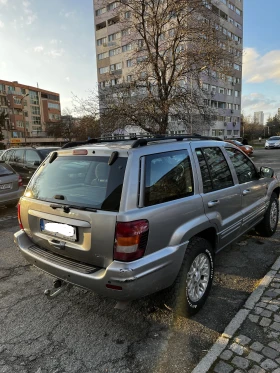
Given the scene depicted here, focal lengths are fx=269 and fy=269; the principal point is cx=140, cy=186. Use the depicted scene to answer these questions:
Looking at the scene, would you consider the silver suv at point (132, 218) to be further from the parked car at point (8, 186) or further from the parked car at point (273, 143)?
the parked car at point (273, 143)

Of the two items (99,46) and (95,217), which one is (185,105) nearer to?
(95,217)

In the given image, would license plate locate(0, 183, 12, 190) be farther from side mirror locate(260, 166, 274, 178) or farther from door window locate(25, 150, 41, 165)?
side mirror locate(260, 166, 274, 178)

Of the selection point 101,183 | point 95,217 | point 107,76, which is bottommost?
point 95,217

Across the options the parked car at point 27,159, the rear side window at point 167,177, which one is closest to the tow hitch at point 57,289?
the rear side window at point 167,177

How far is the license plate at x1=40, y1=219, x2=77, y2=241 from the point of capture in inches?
94.7

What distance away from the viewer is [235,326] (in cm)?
246

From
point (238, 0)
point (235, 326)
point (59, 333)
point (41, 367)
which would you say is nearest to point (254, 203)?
point (235, 326)

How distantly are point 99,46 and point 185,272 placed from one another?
2409 inches

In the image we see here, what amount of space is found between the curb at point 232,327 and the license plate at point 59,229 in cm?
143

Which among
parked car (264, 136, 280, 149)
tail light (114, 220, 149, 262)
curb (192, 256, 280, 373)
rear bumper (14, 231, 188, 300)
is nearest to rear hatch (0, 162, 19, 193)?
rear bumper (14, 231, 188, 300)

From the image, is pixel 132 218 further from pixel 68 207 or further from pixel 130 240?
pixel 68 207

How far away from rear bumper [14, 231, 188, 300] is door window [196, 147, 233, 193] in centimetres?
86

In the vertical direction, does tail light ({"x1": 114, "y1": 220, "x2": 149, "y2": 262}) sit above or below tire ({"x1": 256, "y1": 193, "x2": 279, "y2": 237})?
above

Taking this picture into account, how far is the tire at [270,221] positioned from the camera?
14.9 feet
